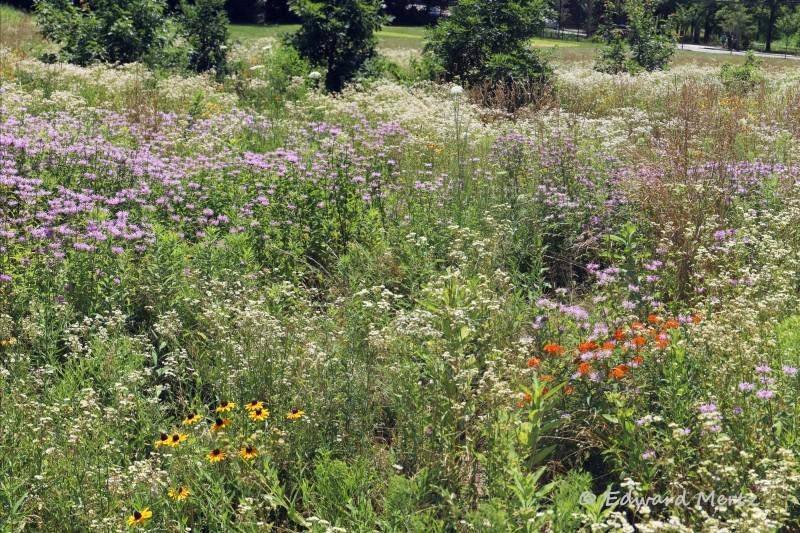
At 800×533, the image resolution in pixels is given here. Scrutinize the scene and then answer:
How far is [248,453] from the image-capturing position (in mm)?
3062

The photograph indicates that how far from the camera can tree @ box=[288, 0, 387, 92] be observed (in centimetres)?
1439

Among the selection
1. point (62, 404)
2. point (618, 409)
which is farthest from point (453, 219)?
point (62, 404)

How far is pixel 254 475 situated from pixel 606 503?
151cm

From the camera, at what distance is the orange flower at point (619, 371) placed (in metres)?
→ 3.40

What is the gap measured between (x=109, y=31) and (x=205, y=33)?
2.51 meters

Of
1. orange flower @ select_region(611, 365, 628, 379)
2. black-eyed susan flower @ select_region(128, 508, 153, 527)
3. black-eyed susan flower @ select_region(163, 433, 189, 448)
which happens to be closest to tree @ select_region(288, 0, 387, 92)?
orange flower @ select_region(611, 365, 628, 379)

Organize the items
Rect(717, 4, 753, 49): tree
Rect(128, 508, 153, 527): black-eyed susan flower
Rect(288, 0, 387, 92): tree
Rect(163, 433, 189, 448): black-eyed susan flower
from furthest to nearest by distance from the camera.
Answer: Rect(717, 4, 753, 49): tree
Rect(288, 0, 387, 92): tree
Rect(163, 433, 189, 448): black-eyed susan flower
Rect(128, 508, 153, 527): black-eyed susan flower

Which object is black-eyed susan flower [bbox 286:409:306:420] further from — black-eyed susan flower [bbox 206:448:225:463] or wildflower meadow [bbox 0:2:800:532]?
black-eyed susan flower [bbox 206:448:225:463]

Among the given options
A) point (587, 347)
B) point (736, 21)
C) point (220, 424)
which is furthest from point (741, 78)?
point (736, 21)

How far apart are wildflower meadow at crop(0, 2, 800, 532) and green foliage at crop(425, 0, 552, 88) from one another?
6.55 m

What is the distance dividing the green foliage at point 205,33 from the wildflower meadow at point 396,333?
7473 mm

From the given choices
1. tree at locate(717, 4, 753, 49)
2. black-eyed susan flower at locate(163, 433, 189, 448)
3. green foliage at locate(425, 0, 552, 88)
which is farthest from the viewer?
tree at locate(717, 4, 753, 49)

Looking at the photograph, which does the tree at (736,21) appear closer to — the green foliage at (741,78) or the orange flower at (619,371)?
the green foliage at (741,78)

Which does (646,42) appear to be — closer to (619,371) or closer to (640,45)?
(640,45)
